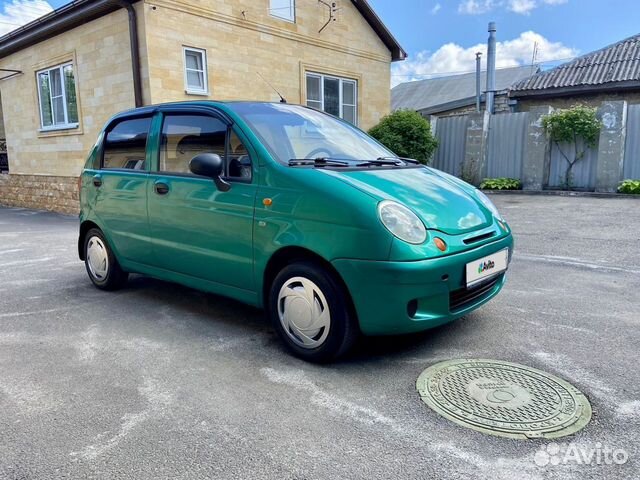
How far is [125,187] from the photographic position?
4.34m

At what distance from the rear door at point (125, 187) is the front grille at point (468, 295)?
8.54 ft

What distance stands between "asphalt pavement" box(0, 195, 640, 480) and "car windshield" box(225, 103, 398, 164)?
1.37 m

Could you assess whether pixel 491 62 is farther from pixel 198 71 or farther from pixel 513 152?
pixel 198 71

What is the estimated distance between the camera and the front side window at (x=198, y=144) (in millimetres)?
3504

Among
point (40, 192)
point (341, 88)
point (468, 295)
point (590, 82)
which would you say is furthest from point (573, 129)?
point (40, 192)

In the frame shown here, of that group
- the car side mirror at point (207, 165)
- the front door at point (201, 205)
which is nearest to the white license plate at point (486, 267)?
the front door at point (201, 205)

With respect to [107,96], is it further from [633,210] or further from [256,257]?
[633,210]

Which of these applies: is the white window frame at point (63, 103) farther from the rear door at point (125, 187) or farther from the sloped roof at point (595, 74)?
the sloped roof at point (595, 74)

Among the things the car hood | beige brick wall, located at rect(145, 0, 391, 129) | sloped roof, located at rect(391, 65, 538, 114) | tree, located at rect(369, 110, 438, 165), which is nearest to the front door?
the car hood

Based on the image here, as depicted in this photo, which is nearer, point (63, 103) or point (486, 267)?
point (486, 267)

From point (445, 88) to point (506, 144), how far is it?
1956 cm

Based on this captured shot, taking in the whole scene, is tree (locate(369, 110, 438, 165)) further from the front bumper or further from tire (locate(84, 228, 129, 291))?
the front bumper

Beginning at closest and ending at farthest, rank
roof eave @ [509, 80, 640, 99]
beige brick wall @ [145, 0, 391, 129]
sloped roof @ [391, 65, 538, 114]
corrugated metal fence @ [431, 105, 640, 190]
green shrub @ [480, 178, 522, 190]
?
beige brick wall @ [145, 0, 391, 129], corrugated metal fence @ [431, 105, 640, 190], green shrub @ [480, 178, 522, 190], roof eave @ [509, 80, 640, 99], sloped roof @ [391, 65, 538, 114]

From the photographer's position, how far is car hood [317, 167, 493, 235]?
299 cm
